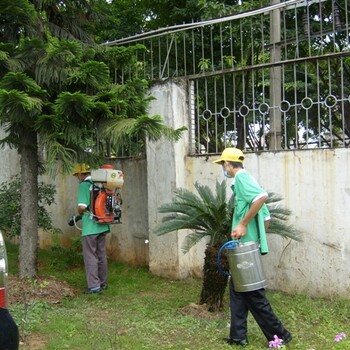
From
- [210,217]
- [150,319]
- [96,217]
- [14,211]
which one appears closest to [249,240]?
[210,217]

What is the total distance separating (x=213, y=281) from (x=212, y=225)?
0.57 m

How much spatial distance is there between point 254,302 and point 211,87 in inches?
144

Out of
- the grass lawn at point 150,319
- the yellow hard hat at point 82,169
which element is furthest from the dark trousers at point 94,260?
the yellow hard hat at point 82,169

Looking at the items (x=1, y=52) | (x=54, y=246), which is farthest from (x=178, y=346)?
(x=54, y=246)

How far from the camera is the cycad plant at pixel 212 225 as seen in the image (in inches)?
210

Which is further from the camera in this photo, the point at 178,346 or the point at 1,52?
the point at 1,52

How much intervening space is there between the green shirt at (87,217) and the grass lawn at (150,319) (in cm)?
73

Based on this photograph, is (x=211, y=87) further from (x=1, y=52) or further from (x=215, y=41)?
(x=1, y=52)

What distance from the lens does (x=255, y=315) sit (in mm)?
4402

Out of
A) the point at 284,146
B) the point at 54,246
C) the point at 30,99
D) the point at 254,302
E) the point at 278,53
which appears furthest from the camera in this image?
the point at 54,246

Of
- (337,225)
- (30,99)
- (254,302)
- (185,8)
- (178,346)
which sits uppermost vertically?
(185,8)

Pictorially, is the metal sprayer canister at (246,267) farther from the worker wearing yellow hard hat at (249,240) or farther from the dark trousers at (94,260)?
the dark trousers at (94,260)

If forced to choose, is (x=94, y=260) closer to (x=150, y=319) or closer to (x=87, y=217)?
(x=87, y=217)

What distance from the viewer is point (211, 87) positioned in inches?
286
